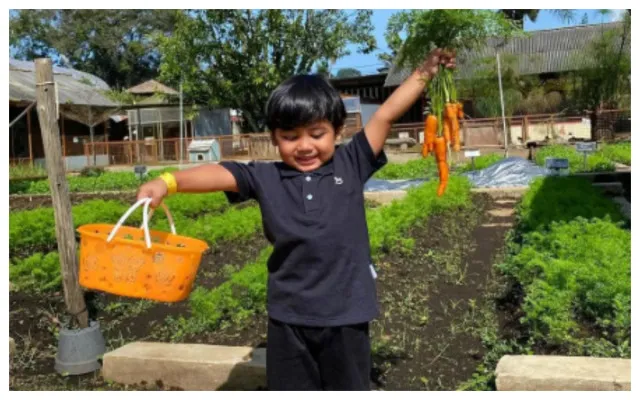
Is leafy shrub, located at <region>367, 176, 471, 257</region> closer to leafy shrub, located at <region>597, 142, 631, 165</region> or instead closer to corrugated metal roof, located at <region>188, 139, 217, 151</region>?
leafy shrub, located at <region>597, 142, 631, 165</region>

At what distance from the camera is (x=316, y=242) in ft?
8.18

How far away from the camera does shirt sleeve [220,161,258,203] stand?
105 inches

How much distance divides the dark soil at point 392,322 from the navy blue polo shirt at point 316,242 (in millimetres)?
1473

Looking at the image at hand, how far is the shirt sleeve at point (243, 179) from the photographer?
8.72 feet

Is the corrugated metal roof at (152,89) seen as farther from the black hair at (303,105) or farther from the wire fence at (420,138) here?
the black hair at (303,105)

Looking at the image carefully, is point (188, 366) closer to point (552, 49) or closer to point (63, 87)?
point (63, 87)

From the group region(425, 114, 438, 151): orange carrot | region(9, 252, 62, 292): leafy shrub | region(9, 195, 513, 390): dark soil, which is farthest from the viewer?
region(9, 252, 62, 292): leafy shrub

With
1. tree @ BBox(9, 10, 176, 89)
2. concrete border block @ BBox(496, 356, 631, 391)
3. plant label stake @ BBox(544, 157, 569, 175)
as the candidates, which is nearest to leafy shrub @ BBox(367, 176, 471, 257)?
plant label stake @ BBox(544, 157, 569, 175)

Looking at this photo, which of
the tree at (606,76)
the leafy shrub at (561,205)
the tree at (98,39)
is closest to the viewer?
the leafy shrub at (561,205)

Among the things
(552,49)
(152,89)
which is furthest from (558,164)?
(152,89)

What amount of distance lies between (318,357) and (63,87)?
76.9 feet

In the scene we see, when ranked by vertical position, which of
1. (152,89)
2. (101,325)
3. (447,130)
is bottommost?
(101,325)

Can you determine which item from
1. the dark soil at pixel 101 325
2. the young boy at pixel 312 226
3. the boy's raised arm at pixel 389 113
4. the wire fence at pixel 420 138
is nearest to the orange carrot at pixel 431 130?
the boy's raised arm at pixel 389 113

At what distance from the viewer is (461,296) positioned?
18.1 ft
